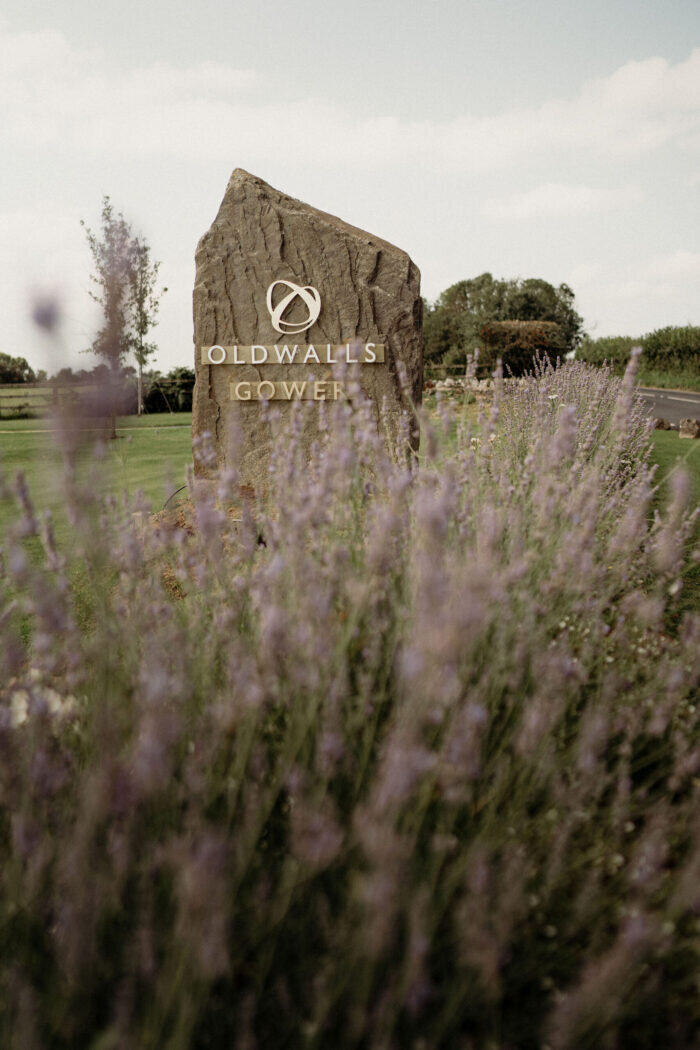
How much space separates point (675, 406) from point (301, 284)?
13296 mm

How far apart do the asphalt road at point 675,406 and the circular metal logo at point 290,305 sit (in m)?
8.74

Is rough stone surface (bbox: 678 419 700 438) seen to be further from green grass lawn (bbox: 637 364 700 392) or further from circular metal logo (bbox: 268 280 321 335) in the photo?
green grass lawn (bbox: 637 364 700 392)

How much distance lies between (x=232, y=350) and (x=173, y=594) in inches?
98.0

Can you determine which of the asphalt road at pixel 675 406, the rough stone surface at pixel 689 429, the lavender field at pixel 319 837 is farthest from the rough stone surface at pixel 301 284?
the asphalt road at pixel 675 406

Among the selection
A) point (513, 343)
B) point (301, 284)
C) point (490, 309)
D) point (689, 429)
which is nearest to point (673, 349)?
point (513, 343)

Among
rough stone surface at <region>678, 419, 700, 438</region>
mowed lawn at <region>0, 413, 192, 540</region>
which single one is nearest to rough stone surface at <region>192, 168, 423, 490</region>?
mowed lawn at <region>0, 413, 192, 540</region>

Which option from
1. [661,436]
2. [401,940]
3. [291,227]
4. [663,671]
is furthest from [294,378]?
[661,436]

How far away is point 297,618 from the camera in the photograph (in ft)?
5.35

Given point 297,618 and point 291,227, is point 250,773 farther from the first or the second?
point 291,227

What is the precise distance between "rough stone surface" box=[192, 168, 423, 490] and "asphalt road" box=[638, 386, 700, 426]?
839cm

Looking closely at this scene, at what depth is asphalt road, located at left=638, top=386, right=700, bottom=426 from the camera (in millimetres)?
14001

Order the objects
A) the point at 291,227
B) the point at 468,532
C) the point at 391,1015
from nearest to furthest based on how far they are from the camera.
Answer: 1. the point at 391,1015
2. the point at 468,532
3. the point at 291,227

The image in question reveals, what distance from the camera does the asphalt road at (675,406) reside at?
45.9 feet

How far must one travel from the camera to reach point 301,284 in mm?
5535
